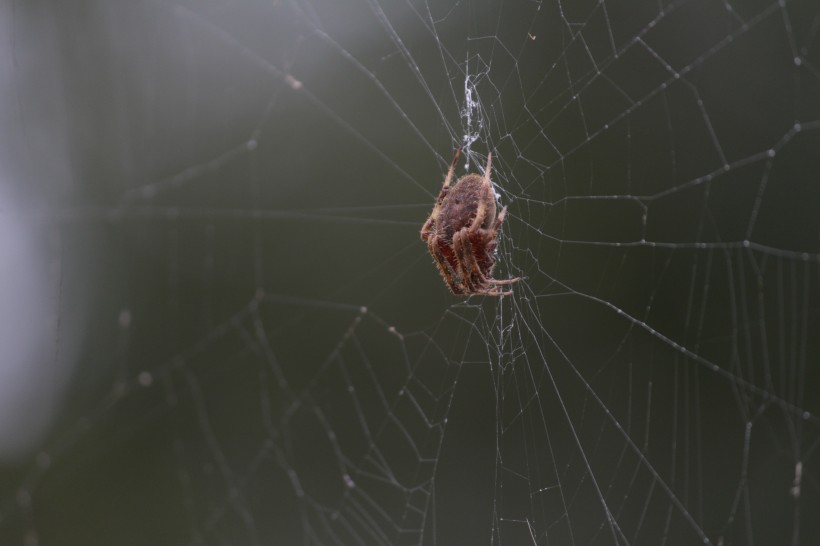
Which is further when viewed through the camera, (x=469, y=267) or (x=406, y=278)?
(x=406, y=278)

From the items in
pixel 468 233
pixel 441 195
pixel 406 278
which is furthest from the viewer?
pixel 406 278

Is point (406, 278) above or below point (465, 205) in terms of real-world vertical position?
below

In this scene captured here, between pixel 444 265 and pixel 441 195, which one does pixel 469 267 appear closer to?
pixel 444 265

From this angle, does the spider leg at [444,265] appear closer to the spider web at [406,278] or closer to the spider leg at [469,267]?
the spider leg at [469,267]

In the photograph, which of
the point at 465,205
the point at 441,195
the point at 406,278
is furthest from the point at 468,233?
the point at 406,278

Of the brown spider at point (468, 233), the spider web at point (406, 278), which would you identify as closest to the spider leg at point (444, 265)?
the brown spider at point (468, 233)

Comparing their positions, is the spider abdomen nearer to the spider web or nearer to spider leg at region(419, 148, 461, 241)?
spider leg at region(419, 148, 461, 241)
